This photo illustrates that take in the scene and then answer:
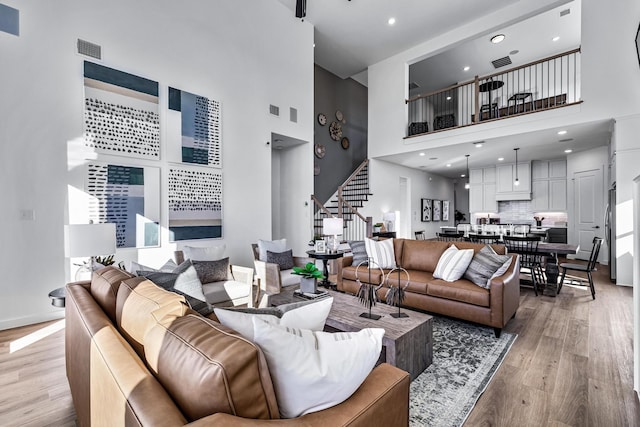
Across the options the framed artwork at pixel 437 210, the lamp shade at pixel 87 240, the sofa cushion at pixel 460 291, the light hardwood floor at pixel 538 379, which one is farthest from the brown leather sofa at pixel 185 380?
the framed artwork at pixel 437 210

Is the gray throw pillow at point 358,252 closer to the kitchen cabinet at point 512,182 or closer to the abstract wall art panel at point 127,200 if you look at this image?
the abstract wall art panel at point 127,200

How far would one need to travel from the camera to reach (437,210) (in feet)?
37.4

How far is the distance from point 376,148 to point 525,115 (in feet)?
11.2

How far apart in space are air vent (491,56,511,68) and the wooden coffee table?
28.4 feet

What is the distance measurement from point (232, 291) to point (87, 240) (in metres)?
1.46

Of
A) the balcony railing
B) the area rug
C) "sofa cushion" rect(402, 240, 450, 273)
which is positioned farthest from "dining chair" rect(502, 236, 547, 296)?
the balcony railing

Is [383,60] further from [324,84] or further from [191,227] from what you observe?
[191,227]

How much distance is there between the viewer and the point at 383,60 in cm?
809

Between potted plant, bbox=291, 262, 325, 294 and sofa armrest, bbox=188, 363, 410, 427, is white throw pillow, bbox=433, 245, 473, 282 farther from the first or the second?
sofa armrest, bbox=188, 363, 410, 427

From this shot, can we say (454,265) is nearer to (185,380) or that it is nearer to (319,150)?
(185,380)

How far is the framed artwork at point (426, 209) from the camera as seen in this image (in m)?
10.6

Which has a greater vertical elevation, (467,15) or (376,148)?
(467,15)

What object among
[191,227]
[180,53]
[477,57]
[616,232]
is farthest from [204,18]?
[616,232]

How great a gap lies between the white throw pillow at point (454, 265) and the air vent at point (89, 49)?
5.02 meters
